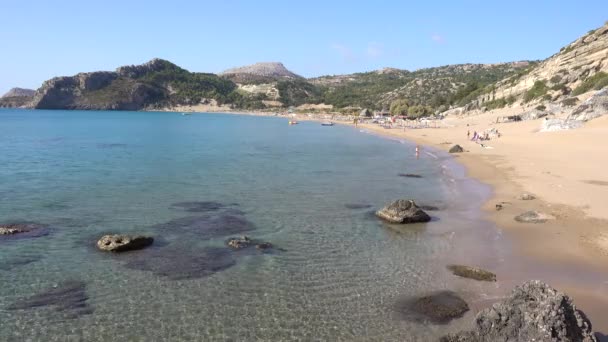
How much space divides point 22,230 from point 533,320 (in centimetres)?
1729

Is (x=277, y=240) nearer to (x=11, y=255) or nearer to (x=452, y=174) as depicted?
(x=11, y=255)

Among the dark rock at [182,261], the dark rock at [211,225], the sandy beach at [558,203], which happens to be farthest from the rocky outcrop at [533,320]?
the dark rock at [211,225]

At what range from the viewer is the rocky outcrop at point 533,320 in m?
8.31

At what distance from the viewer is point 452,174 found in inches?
1282

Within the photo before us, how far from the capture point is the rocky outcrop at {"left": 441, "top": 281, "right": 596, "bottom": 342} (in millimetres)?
8312

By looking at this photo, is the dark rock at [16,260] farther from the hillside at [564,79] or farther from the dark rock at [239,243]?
the hillside at [564,79]

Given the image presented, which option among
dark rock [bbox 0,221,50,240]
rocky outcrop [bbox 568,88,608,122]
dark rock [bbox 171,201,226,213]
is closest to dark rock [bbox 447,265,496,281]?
dark rock [bbox 171,201,226,213]

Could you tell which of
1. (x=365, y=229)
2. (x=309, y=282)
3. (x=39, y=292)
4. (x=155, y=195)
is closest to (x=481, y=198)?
(x=365, y=229)

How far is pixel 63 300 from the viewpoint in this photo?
11898mm

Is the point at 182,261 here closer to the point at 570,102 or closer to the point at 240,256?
the point at 240,256

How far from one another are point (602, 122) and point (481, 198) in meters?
28.7

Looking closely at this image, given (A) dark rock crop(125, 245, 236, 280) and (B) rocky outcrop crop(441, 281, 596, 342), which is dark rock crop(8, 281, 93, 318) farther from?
(B) rocky outcrop crop(441, 281, 596, 342)

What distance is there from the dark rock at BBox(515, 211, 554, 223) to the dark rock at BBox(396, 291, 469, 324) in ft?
26.4

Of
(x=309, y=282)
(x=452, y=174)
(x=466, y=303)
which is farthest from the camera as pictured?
(x=452, y=174)
